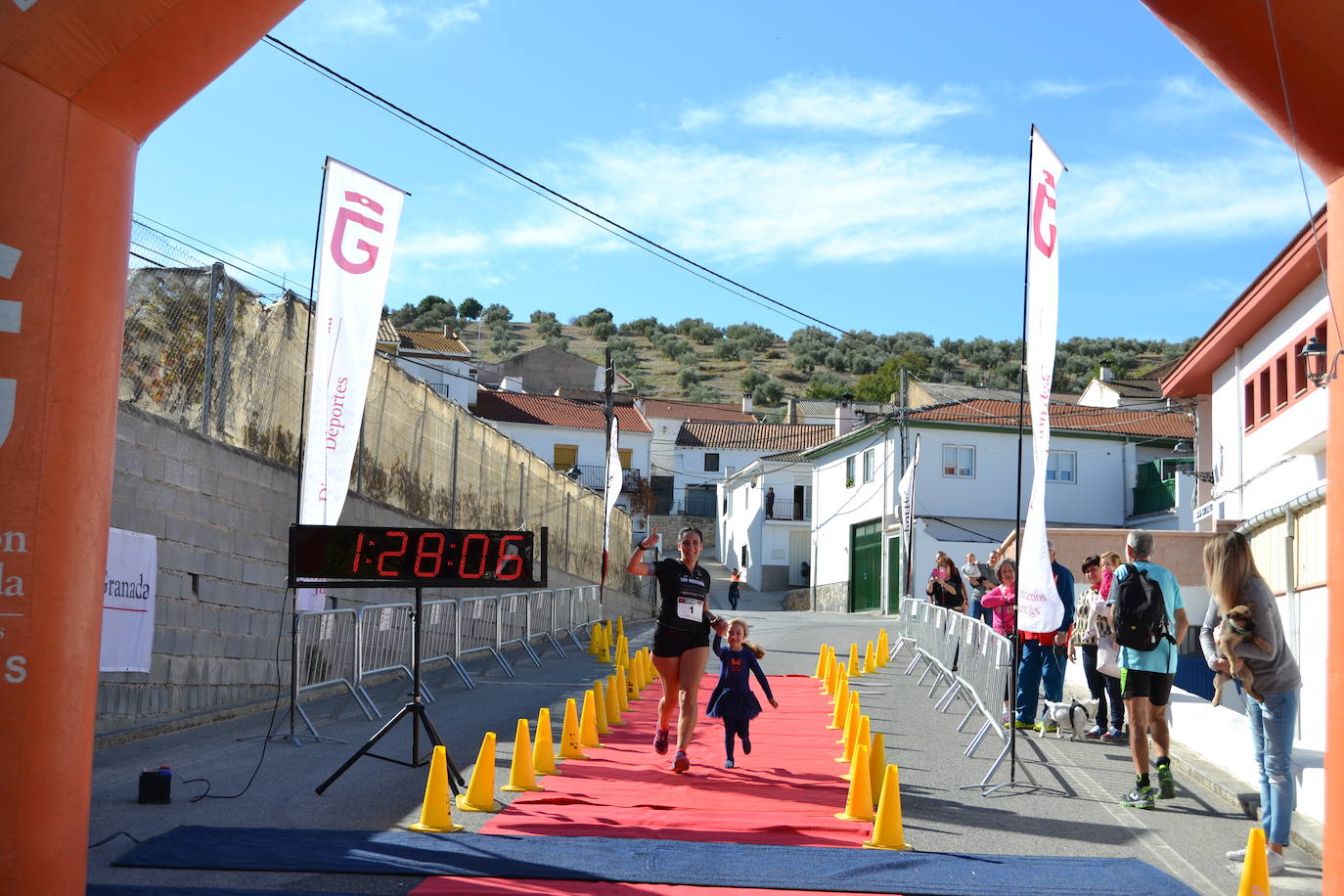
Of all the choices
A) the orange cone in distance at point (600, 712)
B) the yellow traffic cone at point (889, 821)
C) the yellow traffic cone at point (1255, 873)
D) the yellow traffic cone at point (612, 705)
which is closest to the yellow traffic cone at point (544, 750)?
the orange cone in distance at point (600, 712)

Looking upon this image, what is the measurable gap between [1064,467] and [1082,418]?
10.2 ft

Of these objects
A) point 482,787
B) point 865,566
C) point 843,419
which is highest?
point 843,419

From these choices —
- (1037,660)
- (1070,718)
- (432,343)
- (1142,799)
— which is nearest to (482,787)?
(1142,799)

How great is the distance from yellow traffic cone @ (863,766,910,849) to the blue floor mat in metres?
0.20

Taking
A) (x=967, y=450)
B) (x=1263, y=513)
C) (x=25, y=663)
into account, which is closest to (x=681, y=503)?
(x=967, y=450)

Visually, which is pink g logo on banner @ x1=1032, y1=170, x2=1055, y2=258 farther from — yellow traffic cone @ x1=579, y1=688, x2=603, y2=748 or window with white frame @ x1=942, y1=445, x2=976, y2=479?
window with white frame @ x1=942, y1=445, x2=976, y2=479

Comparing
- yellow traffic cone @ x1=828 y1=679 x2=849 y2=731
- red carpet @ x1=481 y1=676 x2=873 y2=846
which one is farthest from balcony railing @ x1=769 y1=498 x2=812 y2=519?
red carpet @ x1=481 y1=676 x2=873 y2=846

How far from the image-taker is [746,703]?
10578 mm

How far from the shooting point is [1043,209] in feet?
32.7

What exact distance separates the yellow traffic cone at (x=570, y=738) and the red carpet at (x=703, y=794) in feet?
0.44

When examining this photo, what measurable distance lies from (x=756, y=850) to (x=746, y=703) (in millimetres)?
3521

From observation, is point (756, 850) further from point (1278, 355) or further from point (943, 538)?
point (943, 538)

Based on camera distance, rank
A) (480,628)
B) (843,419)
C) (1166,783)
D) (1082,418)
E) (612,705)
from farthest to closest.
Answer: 1. (843,419)
2. (1082,418)
3. (480,628)
4. (612,705)
5. (1166,783)

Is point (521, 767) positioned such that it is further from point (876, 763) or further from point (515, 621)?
point (515, 621)
